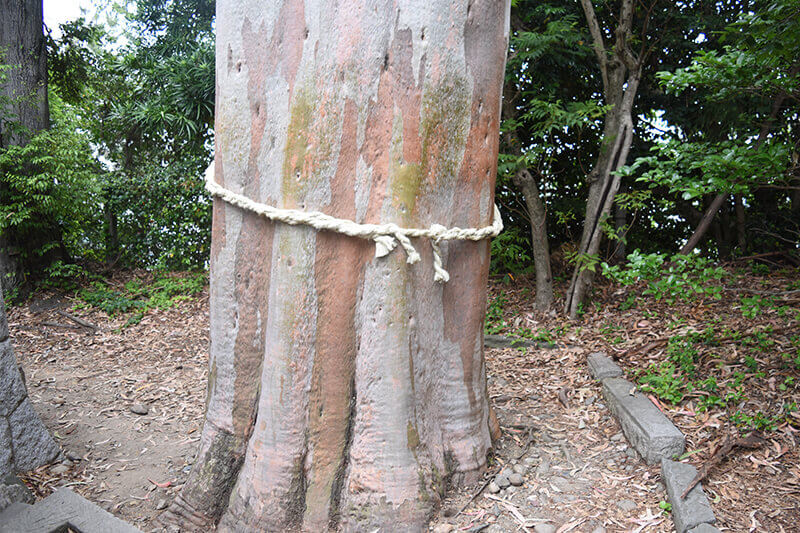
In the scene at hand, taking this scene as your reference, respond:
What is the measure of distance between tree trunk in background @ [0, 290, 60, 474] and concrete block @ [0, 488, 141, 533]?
0.35m

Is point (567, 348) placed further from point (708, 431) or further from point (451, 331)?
point (451, 331)

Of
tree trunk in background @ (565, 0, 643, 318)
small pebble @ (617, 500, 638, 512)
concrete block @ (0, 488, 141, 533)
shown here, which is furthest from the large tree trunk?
tree trunk in background @ (565, 0, 643, 318)

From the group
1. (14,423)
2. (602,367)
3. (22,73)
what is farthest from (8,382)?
(22,73)

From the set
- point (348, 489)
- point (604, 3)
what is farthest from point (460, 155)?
point (604, 3)

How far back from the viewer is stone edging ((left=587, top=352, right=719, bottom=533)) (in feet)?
6.68

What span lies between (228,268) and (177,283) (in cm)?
483

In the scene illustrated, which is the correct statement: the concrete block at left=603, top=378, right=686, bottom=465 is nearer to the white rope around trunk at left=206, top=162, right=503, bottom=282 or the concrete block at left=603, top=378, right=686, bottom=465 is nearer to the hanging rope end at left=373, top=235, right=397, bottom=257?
the white rope around trunk at left=206, top=162, right=503, bottom=282

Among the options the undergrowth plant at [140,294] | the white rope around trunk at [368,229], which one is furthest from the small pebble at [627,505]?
the undergrowth plant at [140,294]

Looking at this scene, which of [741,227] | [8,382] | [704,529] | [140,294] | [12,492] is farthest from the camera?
[140,294]

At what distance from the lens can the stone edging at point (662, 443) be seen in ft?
6.68

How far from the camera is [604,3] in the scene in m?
5.03

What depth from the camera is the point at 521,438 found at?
2.74 meters

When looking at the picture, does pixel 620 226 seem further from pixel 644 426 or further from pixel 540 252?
pixel 644 426

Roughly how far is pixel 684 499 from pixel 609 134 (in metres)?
3.53
